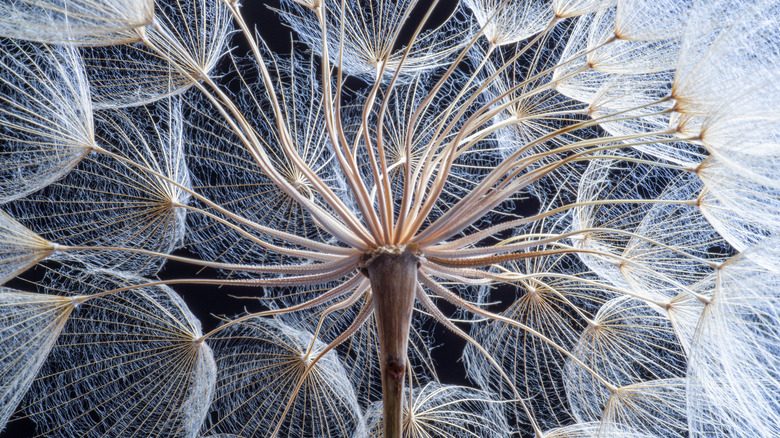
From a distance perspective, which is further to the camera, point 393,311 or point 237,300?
point 237,300

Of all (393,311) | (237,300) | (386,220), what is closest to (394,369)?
(393,311)

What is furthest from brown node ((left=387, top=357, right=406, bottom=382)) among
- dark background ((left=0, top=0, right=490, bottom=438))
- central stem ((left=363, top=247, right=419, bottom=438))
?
dark background ((left=0, top=0, right=490, bottom=438))

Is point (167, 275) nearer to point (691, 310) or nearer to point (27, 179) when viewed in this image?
point (27, 179)

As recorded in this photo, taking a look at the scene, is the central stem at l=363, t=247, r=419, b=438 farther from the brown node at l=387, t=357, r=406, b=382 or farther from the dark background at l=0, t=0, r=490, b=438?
the dark background at l=0, t=0, r=490, b=438

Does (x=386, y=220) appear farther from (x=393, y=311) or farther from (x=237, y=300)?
(x=237, y=300)

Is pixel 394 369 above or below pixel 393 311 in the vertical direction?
below

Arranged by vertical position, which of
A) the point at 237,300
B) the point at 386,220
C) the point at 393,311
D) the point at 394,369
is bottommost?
the point at 394,369

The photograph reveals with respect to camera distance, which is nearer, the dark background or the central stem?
the central stem

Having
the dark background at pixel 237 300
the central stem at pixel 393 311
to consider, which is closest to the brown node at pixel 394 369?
the central stem at pixel 393 311
